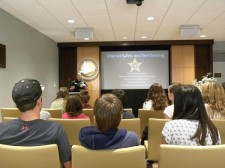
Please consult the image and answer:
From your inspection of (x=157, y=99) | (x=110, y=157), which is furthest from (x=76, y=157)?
(x=157, y=99)

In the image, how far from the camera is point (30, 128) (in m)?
1.67

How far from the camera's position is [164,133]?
1966mm

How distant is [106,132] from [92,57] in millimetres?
8088

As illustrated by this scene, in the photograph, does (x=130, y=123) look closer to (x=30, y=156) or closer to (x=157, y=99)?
(x=157, y=99)

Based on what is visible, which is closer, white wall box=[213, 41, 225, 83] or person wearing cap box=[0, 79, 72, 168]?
person wearing cap box=[0, 79, 72, 168]

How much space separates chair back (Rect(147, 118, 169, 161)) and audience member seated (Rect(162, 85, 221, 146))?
0.88 meters

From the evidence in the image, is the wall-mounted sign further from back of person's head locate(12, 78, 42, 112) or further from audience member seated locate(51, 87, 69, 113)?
back of person's head locate(12, 78, 42, 112)

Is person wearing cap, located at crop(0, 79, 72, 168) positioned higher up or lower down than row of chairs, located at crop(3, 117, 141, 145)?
higher up

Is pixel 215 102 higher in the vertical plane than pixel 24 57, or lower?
lower

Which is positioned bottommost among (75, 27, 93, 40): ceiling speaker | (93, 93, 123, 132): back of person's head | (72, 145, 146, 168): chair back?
(72, 145, 146, 168): chair back

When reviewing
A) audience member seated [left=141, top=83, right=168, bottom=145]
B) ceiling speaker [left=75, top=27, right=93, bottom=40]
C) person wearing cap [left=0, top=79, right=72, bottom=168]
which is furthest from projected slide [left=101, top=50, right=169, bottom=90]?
person wearing cap [left=0, top=79, right=72, bottom=168]

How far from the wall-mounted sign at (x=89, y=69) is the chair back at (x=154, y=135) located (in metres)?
6.61

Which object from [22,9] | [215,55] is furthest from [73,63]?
[215,55]

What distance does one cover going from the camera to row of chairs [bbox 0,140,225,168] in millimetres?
1530
